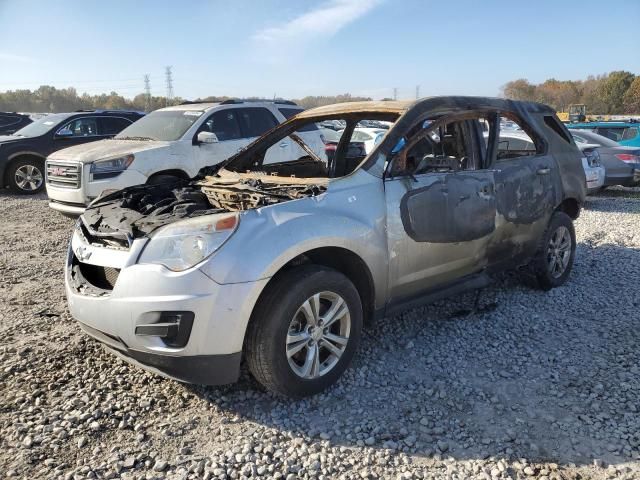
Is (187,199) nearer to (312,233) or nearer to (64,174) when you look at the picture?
(312,233)

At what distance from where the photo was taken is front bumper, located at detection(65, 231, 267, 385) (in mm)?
2709

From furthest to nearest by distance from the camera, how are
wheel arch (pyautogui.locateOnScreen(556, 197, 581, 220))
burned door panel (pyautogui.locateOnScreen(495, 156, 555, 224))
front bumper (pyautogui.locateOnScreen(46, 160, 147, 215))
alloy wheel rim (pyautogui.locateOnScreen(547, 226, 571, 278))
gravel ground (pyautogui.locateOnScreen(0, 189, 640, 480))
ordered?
front bumper (pyautogui.locateOnScreen(46, 160, 147, 215))
wheel arch (pyautogui.locateOnScreen(556, 197, 581, 220))
alloy wheel rim (pyautogui.locateOnScreen(547, 226, 571, 278))
burned door panel (pyautogui.locateOnScreen(495, 156, 555, 224))
gravel ground (pyautogui.locateOnScreen(0, 189, 640, 480))

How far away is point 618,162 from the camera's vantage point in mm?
11242

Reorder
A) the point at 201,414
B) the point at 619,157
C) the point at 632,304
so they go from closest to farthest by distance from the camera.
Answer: the point at 201,414 → the point at 632,304 → the point at 619,157

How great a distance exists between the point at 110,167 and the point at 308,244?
5.34 metres

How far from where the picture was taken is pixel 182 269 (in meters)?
2.75

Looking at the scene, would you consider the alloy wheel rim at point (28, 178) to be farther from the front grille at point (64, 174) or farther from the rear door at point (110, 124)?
the front grille at point (64, 174)

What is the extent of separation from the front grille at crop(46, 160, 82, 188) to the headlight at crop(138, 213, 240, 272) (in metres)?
5.17

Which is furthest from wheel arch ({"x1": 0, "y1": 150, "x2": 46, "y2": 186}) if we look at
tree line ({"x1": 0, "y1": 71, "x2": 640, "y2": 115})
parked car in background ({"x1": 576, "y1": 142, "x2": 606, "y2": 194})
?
tree line ({"x1": 0, "y1": 71, "x2": 640, "y2": 115})

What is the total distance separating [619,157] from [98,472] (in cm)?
1197

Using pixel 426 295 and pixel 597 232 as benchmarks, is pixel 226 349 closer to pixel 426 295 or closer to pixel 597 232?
pixel 426 295

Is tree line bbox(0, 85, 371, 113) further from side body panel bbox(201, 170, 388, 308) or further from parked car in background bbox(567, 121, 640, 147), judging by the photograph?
side body panel bbox(201, 170, 388, 308)

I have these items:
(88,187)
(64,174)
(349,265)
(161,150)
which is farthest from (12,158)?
(349,265)

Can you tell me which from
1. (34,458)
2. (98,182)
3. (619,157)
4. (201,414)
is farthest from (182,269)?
(619,157)
